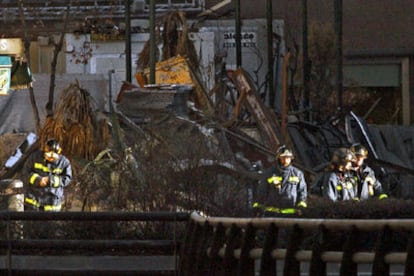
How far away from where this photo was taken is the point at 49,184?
2053 cm

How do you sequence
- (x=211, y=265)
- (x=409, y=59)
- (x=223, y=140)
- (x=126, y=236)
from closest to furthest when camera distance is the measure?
1. (x=211, y=265)
2. (x=126, y=236)
3. (x=223, y=140)
4. (x=409, y=59)

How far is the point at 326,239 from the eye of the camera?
252 inches

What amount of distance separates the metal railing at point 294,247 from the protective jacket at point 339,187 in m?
12.0

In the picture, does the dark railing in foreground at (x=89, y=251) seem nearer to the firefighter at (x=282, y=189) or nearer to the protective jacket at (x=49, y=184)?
the firefighter at (x=282, y=189)

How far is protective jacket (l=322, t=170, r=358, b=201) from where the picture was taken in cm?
2050

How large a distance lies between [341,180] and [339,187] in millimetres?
182

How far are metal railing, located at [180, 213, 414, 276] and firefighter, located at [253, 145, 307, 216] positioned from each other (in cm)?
1010

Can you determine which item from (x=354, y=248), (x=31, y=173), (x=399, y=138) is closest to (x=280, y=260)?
(x=354, y=248)

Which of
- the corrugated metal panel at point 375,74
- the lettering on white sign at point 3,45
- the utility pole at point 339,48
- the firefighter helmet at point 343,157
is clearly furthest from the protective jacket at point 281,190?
the corrugated metal panel at point 375,74

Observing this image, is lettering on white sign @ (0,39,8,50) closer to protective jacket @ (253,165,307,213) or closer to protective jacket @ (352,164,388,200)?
protective jacket @ (352,164,388,200)

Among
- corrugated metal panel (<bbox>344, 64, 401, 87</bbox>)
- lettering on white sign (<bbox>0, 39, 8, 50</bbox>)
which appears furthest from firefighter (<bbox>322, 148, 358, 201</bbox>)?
corrugated metal panel (<bbox>344, 64, 401, 87</bbox>)

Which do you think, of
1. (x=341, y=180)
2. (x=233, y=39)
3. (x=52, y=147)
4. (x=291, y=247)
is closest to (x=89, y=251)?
(x=52, y=147)

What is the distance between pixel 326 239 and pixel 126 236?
1131 cm

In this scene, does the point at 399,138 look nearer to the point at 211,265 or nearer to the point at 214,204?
the point at 214,204
